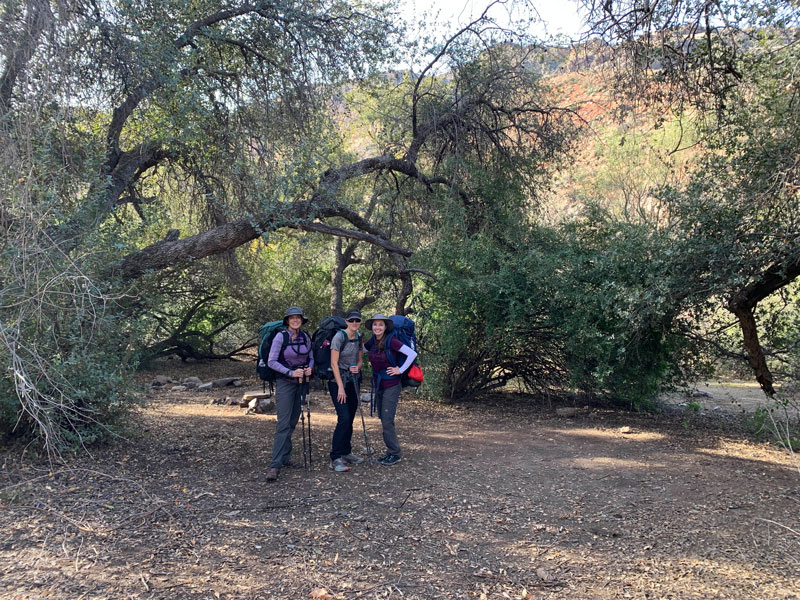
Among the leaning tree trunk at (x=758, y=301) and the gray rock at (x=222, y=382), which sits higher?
the leaning tree trunk at (x=758, y=301)

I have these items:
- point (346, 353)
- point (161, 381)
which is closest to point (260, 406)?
point (346, 353)

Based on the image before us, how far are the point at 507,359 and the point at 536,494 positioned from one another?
4800 mm

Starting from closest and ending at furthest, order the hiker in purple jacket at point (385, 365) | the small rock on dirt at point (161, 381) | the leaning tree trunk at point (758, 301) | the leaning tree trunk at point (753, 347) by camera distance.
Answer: the hiker in purple jacket at point (385, 365), the leaning tree trunk at point (758, 301), the leaning tree trunk at point (753, 347), the small rock on dirt at point (161, 381)

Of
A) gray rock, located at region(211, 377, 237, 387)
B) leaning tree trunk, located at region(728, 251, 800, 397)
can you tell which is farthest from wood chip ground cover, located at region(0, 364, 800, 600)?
gray rock, located at region(211, 377, 237, 387)

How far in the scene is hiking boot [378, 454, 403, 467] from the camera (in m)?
6.53

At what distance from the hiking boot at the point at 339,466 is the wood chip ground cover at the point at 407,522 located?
148 mm

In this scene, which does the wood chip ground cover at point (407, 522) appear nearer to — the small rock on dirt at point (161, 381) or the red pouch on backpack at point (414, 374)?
the red pouch on backpack at point (414, 374)

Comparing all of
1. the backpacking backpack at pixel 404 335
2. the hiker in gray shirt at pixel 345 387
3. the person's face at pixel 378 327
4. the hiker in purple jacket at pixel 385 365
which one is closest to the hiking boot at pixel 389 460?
the hiker in purple jacket at pixel 385 365

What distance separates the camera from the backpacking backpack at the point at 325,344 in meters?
6.23

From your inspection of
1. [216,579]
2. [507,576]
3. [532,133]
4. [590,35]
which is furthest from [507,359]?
[216,579]

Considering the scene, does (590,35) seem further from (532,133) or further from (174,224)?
(174,224)

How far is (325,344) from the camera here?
20.5ft

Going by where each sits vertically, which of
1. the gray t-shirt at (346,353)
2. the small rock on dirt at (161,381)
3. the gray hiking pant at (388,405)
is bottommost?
the small rock on dirt at (161,381)

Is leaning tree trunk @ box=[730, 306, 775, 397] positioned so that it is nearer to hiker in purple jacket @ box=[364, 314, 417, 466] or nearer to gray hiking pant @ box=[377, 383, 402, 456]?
hiker in purple jacket @ box=[364, 314, 417, 466]
